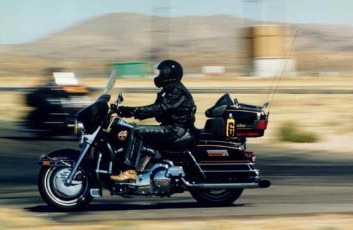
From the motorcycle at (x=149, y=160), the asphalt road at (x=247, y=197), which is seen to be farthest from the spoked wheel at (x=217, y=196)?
the motorcycle at (x=149, y=160)

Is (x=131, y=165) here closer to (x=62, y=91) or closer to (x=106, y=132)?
(x=106, y=132)

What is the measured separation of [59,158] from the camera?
12.2 meters

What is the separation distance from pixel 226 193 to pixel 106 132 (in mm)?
1775

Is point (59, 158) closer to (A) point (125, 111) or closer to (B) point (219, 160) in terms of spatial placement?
(A) point (125, 111)

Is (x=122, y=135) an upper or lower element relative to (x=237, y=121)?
lower

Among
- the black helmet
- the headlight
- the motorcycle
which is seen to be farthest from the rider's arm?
the headlight

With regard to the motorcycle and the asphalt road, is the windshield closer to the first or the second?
the motorcycle

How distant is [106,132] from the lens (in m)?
12.2

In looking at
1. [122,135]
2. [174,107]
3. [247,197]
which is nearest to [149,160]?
[122,135]

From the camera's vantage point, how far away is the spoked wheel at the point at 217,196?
12.8 meters

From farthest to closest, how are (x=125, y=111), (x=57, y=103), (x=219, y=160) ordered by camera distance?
1. (x=57, y=103)
2. (x=219, y=160)
3. (x=125, y=111)

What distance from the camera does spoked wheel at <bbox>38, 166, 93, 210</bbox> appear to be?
12.2m

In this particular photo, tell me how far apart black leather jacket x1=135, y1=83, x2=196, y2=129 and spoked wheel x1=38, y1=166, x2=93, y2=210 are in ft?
3.87

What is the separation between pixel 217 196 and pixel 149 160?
1.07 meters
